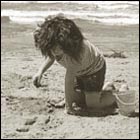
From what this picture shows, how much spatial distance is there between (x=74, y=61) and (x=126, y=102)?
689 mm

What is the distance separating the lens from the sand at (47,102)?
527 cm

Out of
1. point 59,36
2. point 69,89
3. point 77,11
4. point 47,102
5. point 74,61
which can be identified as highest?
point 59,36

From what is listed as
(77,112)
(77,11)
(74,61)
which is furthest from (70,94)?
(77,11)

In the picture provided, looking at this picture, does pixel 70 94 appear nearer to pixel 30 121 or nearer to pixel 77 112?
pixel 77 112

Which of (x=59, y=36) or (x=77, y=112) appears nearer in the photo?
(x=59, y=36)

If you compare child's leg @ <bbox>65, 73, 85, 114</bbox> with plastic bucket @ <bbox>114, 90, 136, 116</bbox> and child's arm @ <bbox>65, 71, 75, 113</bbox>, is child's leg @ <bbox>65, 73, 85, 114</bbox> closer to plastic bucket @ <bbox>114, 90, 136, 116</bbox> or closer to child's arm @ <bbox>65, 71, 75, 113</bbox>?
child's arm @ <bbox>65, 71, 75, 113</bbox>

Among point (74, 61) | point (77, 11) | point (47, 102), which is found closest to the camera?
point (74, 61)

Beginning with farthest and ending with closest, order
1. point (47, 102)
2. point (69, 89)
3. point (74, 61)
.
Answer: point (47, 102) < point (69, 89) < point (74, 61)

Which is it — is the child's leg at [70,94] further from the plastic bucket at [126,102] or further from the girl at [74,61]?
the plastic bucket at [126,102]

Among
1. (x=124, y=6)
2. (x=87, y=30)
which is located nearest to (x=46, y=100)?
(x=87, y=30)

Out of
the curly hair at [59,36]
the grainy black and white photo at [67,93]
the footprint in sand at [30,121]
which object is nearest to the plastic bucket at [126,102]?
the grainy black and white photo at [67,93]

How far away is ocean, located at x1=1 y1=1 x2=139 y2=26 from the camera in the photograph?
50.4 ft

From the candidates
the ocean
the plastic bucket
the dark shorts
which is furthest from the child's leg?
the ocean

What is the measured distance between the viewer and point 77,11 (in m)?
17.3
